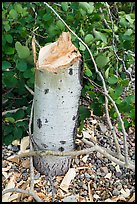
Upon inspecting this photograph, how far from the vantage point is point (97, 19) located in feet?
5.12

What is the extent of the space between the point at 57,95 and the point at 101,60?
25 centimetres

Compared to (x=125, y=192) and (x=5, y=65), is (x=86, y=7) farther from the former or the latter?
(x=125, y=192)

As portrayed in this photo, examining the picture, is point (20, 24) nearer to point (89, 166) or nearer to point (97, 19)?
point (97, 19)

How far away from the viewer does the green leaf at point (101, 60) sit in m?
1.44

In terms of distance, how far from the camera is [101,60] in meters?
1.45

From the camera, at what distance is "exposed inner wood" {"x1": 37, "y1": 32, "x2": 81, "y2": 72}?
1.23 metres

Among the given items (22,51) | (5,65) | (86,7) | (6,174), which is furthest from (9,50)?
(6,174)

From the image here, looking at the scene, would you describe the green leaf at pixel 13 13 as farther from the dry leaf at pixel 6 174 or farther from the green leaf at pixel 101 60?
the dry leaf at pixel 6 174

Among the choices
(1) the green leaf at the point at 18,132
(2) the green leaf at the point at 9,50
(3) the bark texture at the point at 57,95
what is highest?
(2) the green leaf at the point at 9,50

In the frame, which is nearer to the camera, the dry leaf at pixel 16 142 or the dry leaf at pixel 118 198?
the dry leaf at pixel 118 198

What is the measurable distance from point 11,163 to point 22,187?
119 mm

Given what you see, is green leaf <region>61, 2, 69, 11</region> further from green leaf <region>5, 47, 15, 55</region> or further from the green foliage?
green leaf <region>5, 47, 15, 55</region>

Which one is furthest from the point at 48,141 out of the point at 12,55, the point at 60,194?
the point at 12,55

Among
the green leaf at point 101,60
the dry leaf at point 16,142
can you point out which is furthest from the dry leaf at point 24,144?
the green leaf at point 101,60
